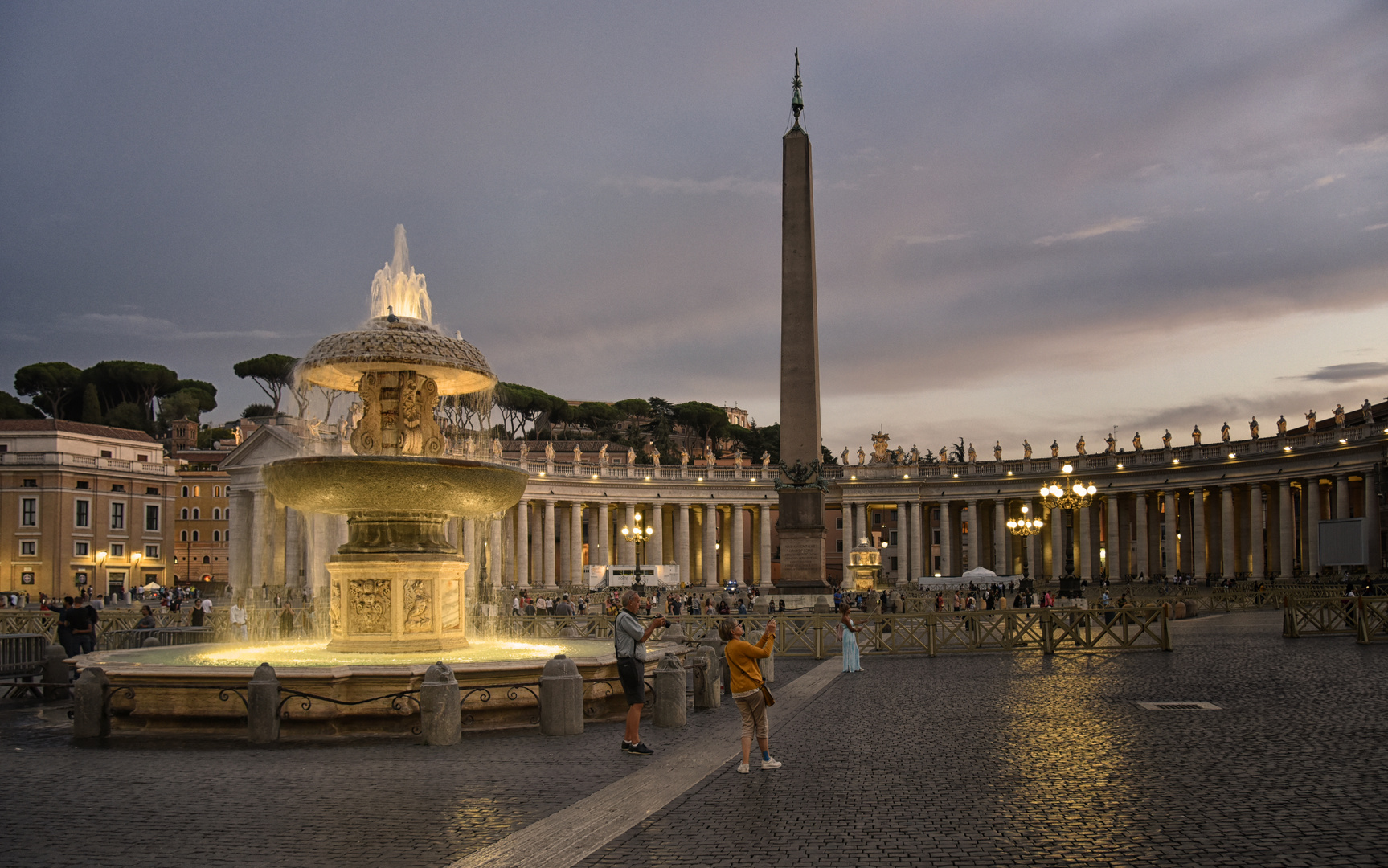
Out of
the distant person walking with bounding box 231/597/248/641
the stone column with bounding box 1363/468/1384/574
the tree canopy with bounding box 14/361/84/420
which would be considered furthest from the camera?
the tree canopy with bounding box 14/361/84/420

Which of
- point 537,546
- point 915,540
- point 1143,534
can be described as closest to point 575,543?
point 537,546

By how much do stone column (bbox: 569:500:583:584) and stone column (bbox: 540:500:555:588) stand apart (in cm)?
146

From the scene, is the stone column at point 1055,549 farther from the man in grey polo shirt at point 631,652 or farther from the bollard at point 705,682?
the man in grey polo shirt at point 631,652

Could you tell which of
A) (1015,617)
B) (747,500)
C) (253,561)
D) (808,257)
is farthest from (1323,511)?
(253,561)

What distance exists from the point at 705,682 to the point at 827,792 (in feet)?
21.2

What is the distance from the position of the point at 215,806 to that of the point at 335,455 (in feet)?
23.1

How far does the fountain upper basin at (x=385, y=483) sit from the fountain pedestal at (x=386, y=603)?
0.83 m

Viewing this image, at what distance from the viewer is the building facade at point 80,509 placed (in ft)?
260

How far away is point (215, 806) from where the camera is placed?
9508mm

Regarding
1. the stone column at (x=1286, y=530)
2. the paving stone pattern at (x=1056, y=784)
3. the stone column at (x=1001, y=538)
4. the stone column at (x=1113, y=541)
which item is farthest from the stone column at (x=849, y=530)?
the paving stone pattern at (x=1056, y=784)

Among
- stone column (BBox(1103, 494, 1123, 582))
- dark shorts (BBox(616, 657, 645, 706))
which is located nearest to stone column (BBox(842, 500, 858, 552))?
stone column (BBox(1103, 494, 1123, 582))

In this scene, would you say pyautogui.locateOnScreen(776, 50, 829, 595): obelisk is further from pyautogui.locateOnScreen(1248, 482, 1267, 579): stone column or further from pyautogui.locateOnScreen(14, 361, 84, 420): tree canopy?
pyautogui.locateOnScreen(14, 361, 84, 420): tree canopy

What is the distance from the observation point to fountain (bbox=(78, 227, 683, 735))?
1377 cm

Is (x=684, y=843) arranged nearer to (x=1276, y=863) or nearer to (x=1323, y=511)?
(x=1276, y=863)
